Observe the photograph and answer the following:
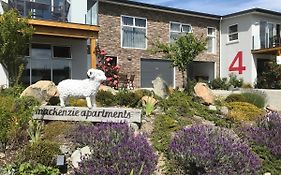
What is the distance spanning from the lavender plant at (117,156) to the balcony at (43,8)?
11.7 m

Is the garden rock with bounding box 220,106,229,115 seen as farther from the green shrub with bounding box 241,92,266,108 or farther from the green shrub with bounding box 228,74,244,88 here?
the green shrub with bounding box 228,74,244,88

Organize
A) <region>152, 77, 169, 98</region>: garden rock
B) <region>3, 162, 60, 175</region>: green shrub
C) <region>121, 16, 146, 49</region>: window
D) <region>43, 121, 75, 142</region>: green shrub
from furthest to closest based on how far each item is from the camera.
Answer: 1. <region>121, 16, 146, 49</region>: window
2. <region>152, 77, 169, 98</region>: garden rock
3. <region>43, 121, 75, 142</region>: green shrub
4. <region>3, 162, 60, 175</region>: green shrub

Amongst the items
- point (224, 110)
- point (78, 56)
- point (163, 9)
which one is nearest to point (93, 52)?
point (78, 56)

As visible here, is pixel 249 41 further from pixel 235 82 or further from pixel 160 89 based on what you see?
pixel 160 89

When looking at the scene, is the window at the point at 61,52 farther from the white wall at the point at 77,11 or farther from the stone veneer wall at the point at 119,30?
the stone veneer wall at the point at 119,30

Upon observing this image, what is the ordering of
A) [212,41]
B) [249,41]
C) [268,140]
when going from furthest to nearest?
1. [212,41]
2. [249,41]
3. [268,140]

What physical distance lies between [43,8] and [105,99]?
693 cm

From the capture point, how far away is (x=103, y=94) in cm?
1241

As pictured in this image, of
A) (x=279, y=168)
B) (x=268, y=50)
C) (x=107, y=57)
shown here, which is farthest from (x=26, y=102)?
(x=268, y=50)

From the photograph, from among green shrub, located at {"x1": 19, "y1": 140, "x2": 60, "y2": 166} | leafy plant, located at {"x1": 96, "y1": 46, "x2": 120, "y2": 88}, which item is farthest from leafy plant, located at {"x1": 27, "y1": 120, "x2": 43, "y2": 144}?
leafy plant, located at {"x1": 96, "y1": 46, "x2": 120, "y2": 88}

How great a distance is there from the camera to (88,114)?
9.30 metres

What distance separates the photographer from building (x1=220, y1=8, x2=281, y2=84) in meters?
27.6

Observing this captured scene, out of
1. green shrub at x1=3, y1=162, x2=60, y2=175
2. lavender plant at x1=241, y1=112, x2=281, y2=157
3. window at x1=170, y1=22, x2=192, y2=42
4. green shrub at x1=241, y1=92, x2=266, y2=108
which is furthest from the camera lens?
window at x1=170, y1=22, x2=192, y2=42

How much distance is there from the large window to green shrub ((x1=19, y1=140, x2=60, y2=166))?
1141cm
